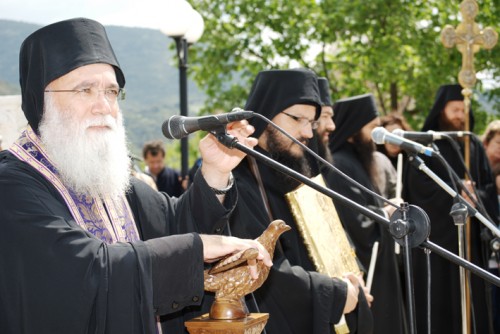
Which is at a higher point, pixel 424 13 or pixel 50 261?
pixel 424 13

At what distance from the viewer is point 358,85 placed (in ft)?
61.3

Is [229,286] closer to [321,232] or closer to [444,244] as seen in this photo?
[321,232]

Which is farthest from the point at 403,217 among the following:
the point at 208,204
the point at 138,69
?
the point at 138,69

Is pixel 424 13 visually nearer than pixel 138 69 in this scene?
Yes

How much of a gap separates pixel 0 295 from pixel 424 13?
16.0 meters

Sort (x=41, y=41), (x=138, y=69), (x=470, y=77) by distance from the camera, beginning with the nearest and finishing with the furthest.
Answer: (x=41, y=41) → (x=470, y=77) → (x=138, y=69)

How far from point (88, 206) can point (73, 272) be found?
586mm

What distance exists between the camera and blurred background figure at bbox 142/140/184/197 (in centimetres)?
1212

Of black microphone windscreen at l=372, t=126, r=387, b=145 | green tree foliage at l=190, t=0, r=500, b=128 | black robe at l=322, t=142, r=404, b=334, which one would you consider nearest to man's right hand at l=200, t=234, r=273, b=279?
black microphone windscreen at l=372, t=126, r=387, b=145

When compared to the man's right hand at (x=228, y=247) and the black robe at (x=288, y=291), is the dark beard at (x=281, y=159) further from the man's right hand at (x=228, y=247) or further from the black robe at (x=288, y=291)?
the man's right hand at (x=228, y=247)

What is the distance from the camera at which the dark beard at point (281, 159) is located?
479 cm

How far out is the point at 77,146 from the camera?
316 cm

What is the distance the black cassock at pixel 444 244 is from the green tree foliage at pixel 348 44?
8.45 m

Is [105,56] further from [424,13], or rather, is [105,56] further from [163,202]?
[424,13]
